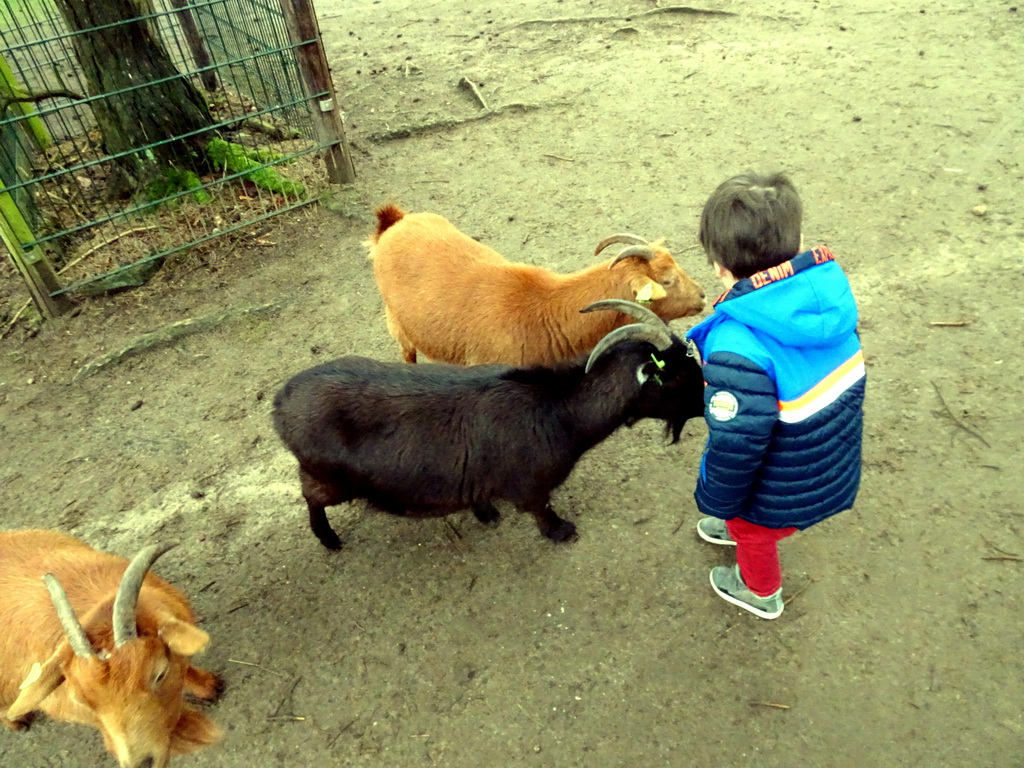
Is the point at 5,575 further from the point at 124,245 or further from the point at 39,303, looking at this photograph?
the point at 124,245

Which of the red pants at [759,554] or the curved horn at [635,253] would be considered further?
the curved horn at [635,253]

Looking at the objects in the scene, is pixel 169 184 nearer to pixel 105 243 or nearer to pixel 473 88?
pixel 105 243

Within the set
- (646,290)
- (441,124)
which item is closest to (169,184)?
(441,124)

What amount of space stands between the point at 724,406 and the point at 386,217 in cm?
284

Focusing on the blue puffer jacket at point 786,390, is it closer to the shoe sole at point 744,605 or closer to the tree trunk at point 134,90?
the shoe sole at point 744,605

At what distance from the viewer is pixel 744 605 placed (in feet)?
9.82

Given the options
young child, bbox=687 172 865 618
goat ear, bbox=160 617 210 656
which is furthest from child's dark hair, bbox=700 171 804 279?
goat ear, bbox=160 617 210 656

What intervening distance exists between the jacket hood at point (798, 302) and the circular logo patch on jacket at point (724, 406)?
0.76ft

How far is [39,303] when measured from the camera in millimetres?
4898

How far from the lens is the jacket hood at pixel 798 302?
2.06m

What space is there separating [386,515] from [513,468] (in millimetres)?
959

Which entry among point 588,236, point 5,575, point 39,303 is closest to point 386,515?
point 5,575

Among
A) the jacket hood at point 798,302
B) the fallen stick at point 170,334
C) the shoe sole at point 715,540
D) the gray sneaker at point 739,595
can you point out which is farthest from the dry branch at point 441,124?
the jacket hood at point 798,302

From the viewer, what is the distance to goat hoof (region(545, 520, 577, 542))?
334 centimetres
